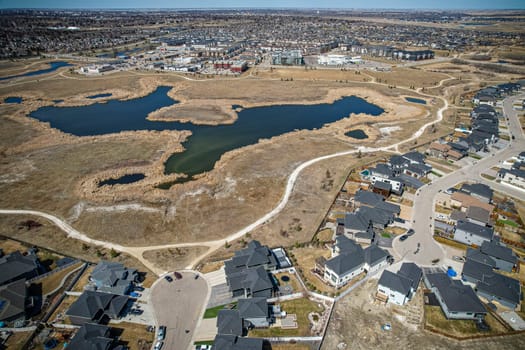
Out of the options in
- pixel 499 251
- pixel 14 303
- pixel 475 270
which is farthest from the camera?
pixel 499 251

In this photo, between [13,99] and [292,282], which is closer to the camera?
[292,282]

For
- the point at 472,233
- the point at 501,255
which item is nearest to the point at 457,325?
the point at 501,255

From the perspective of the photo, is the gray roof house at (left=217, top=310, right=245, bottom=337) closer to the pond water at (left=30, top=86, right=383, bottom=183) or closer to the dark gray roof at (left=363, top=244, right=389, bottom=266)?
the dark gray roof at (left=363, top=244, right=389, bottom=266)

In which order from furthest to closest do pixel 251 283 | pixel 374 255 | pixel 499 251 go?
pixel 499 251, pixel 374 255, pixel 251 283

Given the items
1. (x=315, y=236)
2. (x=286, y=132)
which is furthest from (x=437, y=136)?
(x=315, y=236)

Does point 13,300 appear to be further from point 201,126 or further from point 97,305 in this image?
point 201,126

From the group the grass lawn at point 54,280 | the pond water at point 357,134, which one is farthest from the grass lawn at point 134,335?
the pond water at point 357,134

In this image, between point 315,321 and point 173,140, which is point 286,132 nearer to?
point 173,140
